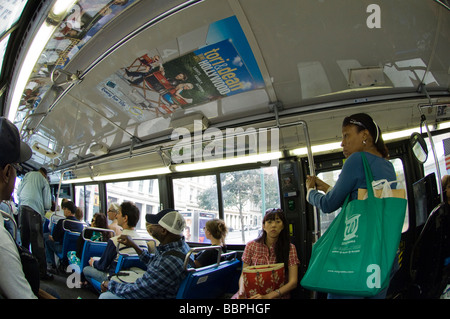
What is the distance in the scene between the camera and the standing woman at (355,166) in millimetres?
1332

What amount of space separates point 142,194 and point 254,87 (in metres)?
4.82

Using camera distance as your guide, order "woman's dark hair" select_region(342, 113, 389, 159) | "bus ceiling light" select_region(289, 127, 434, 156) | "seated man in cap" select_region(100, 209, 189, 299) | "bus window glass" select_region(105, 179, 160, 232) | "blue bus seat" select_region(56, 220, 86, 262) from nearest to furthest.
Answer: "woman's dark hair" select_region(342, 113, 389, 159) → "seated man in cap" select_region(100, 209, 189, 299) → "bus ceiling light" select_region(289, 127, 434, 156) → "blue bus seat" select_region(56, 220, 86, 262) → "bus window glass" select_region(105, 179, 160, 232)

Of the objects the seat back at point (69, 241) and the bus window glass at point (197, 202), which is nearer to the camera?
the seat back at point (69, 241)

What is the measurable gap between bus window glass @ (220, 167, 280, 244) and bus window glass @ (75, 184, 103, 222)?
16.3 ft

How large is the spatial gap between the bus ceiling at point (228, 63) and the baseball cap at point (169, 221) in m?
1.35

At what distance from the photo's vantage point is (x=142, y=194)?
652 cm

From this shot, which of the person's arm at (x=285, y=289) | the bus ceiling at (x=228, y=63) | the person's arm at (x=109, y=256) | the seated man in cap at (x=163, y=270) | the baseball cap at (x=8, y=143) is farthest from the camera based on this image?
the person's arm at (x=109, y=256)

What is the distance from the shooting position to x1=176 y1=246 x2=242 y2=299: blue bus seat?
7.13ft

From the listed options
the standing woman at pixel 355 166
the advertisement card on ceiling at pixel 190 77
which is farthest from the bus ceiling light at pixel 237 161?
the standing woman at pixel 355 166

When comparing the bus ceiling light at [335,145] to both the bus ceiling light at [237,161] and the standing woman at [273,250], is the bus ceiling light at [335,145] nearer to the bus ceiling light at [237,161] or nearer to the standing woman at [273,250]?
the bus ceiling light at [237,161]

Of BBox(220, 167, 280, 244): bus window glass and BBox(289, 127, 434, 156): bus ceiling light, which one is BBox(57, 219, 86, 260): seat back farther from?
BBox(289, 127, 434, 156): bus ceiling light

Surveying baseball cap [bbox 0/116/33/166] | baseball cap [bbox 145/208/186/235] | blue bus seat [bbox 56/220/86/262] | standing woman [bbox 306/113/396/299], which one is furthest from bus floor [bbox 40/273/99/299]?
standing woman [bbox 306/113/396/299]

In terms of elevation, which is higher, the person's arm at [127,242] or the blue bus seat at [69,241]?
the person's arm at [127,242]
